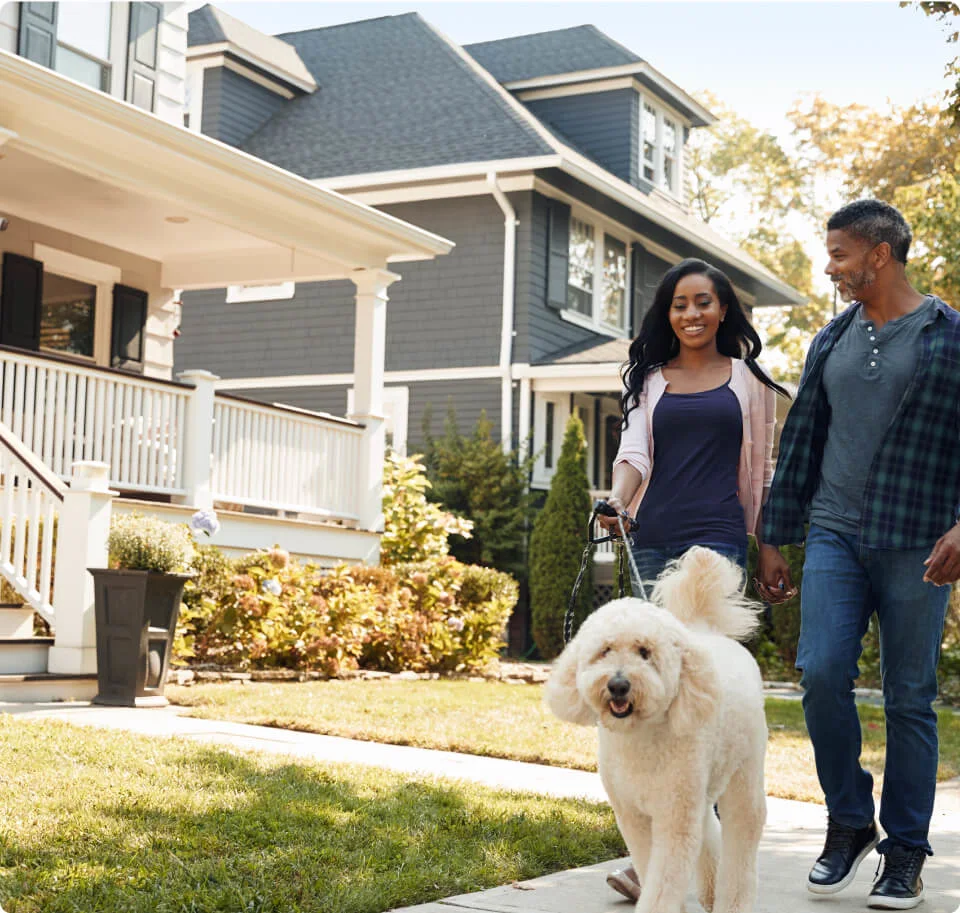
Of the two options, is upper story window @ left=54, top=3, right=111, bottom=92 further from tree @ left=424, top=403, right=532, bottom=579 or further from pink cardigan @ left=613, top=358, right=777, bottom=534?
pink cardigan @ left=613, top=358, right=777, bottom=534

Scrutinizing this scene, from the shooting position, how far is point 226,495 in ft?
39.8

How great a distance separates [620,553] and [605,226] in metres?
17.0

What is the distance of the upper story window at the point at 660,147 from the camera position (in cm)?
2248

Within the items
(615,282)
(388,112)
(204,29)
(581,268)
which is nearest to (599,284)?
(581,268)

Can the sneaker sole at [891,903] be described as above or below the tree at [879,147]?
below

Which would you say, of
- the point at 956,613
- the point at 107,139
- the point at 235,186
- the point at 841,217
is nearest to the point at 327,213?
the point at 235,186

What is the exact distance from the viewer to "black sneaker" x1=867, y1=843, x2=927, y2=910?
13.3 feet

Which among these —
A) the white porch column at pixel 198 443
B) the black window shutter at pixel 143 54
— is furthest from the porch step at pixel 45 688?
the black window shutter at pixel 143 54

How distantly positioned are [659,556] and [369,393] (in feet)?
31.0

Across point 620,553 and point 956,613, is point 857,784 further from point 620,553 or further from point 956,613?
point 956,613

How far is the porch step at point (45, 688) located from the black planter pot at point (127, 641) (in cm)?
12

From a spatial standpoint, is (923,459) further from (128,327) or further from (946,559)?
(128,327)

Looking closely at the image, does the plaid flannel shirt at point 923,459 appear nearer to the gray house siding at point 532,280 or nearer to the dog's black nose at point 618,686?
the dog's black nose at point 618,686

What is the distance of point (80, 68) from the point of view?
43.2 ft
